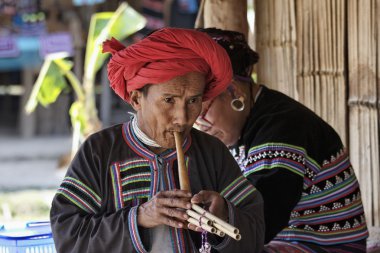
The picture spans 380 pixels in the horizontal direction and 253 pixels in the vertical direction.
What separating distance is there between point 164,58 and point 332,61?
1.77m

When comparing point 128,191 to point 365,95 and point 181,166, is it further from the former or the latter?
point 365,95

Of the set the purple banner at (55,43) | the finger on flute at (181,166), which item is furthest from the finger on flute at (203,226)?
the purple banner at (55,43)

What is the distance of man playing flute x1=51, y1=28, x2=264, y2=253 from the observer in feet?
6.73

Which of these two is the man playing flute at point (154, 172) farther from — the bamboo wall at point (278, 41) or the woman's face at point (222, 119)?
the bamboo wall at point (278, 41)

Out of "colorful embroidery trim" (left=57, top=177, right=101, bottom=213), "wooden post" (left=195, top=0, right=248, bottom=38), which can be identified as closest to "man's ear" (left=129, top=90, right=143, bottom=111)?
"colorful embroidery trim" (left=57, top=177, right=101, bottom=213)

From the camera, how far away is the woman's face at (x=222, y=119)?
2.72 metres

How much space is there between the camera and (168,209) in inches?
76.5

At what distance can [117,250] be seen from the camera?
206 centimetres

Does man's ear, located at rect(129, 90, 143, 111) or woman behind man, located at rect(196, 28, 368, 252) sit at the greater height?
man's ear, located at rect(129, 90, 143, 111)

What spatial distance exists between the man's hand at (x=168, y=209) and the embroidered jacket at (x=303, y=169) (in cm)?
67

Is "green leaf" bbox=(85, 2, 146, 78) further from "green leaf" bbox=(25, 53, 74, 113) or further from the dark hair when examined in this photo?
the dark hair

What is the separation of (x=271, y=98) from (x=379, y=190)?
1.13 m

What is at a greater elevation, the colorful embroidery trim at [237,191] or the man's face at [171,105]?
the man's face at [171,105]

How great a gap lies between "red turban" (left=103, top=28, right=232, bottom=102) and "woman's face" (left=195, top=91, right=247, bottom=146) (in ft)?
1.83
